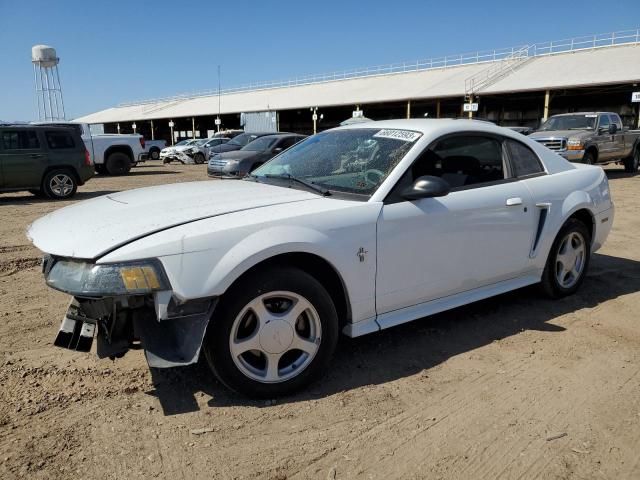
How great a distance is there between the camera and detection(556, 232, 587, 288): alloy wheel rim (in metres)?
4.48

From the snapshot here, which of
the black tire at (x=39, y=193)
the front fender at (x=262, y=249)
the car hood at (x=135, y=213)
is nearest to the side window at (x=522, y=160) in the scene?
the car hood at (x=135, y=213)

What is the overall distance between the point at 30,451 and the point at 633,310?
4465mm

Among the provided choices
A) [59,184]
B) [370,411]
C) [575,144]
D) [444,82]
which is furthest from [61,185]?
[444,82]

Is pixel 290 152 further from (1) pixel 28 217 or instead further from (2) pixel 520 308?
(1) pixel 28 217

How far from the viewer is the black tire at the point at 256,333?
2689 mm

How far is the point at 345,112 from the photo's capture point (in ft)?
151

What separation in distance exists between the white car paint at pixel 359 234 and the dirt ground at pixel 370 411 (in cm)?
39

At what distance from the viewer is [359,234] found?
306 cm

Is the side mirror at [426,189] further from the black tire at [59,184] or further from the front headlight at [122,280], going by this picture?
the black tire at [59,184]

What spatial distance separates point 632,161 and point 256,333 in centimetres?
1821

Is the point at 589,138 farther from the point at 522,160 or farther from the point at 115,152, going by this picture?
the point at 115,152

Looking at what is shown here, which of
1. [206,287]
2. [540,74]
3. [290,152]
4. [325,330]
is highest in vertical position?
[540,74]

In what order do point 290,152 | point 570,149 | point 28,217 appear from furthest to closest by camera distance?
point 570,149 < point 28,217 < point 290,152

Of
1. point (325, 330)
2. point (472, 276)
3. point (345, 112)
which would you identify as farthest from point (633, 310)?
point (345, 112)
